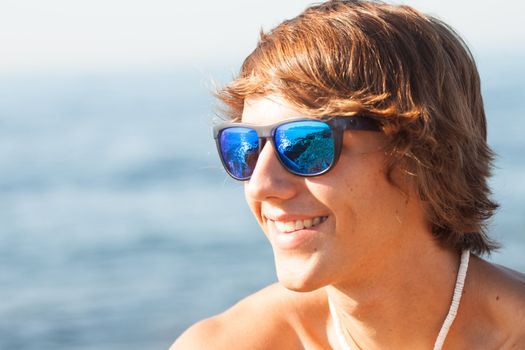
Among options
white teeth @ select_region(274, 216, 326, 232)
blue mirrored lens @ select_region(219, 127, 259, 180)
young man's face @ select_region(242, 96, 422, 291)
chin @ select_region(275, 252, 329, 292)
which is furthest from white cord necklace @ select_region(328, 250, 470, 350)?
blue mirrored lens @ select_region(219, 127, 259, 180)

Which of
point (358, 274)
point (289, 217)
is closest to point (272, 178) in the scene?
point (289, 217)

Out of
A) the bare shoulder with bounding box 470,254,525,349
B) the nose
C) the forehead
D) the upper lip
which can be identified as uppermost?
the forehead

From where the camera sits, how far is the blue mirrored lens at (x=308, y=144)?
318 centimetres

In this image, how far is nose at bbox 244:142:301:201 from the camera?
324 cm

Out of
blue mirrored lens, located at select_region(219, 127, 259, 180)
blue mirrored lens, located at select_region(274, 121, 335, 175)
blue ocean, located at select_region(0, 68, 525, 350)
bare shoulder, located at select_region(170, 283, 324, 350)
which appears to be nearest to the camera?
blue mirrored lens, located at select_region(274, 121, 335, 175)

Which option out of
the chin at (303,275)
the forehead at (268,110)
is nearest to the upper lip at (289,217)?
the chin at (303,275)

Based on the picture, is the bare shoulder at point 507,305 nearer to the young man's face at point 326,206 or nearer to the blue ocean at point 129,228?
the young man's face at point 326,206

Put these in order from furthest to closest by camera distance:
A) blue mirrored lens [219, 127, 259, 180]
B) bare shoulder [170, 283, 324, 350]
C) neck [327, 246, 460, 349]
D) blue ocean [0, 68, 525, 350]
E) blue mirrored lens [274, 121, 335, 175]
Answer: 1. blue ocean [0, 68, 525, 350]
2. bare shoulder [170, 283, 324, 350]
3. neck [327, 246, 460, 349]
4. blue mirrored lens [219, 127, 259, 180]
5. blue mirrored lens [274, 121, 335, 175]

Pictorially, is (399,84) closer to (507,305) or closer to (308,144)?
(308,144)

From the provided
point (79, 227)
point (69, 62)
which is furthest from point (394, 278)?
point (69, 62)

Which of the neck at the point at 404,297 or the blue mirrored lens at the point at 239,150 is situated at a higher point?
the blue mirrored lens at the point at 239,150

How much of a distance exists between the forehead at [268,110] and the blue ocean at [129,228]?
1.35 feet

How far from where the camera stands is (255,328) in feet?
12.7

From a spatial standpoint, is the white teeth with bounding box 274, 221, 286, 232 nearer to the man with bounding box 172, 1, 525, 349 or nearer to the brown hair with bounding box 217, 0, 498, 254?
the man with bounding box 172, 1, 525, 349
